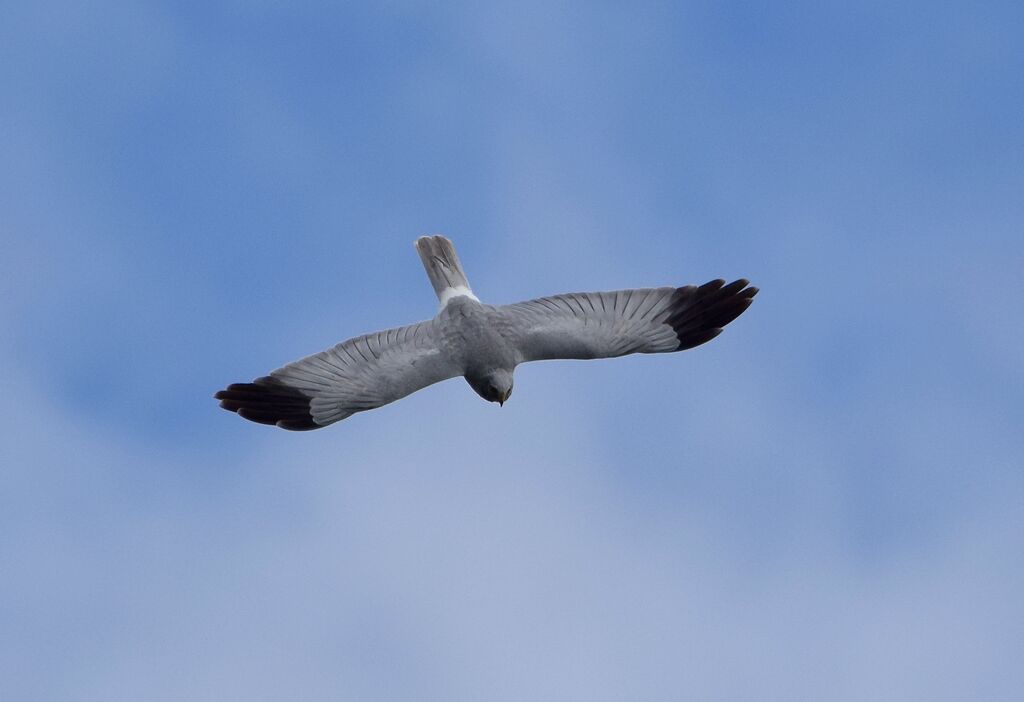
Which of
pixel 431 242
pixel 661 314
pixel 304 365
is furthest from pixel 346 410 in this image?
pixel 661 314

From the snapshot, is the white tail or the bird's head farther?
the white tail

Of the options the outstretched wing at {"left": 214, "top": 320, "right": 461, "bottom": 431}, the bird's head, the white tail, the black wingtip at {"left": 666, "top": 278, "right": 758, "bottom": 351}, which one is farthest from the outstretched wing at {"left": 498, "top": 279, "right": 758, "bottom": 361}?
the outstretched wing at {"left": 214, "top": 320, "right": 461, "bottom": 431}

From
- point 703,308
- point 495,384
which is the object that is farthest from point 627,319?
point 495,384

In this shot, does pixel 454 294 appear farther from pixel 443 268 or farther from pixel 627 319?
pixel 627 319

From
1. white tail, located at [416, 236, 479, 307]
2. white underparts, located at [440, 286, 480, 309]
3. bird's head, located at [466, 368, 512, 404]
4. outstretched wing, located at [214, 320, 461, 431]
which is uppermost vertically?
white tail, located at [416, 236, 479, 307]

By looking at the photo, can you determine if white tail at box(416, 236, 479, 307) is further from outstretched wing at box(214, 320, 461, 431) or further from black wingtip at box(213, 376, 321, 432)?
black wingtip at box(213, 376, 321, 432)

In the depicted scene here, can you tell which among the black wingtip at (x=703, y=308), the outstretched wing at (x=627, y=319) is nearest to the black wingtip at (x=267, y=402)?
the outstretched wing at (x=627, y=319)

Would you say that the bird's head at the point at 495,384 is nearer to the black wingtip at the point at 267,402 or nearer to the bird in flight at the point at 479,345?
the bird in flight at the point at 479,345
